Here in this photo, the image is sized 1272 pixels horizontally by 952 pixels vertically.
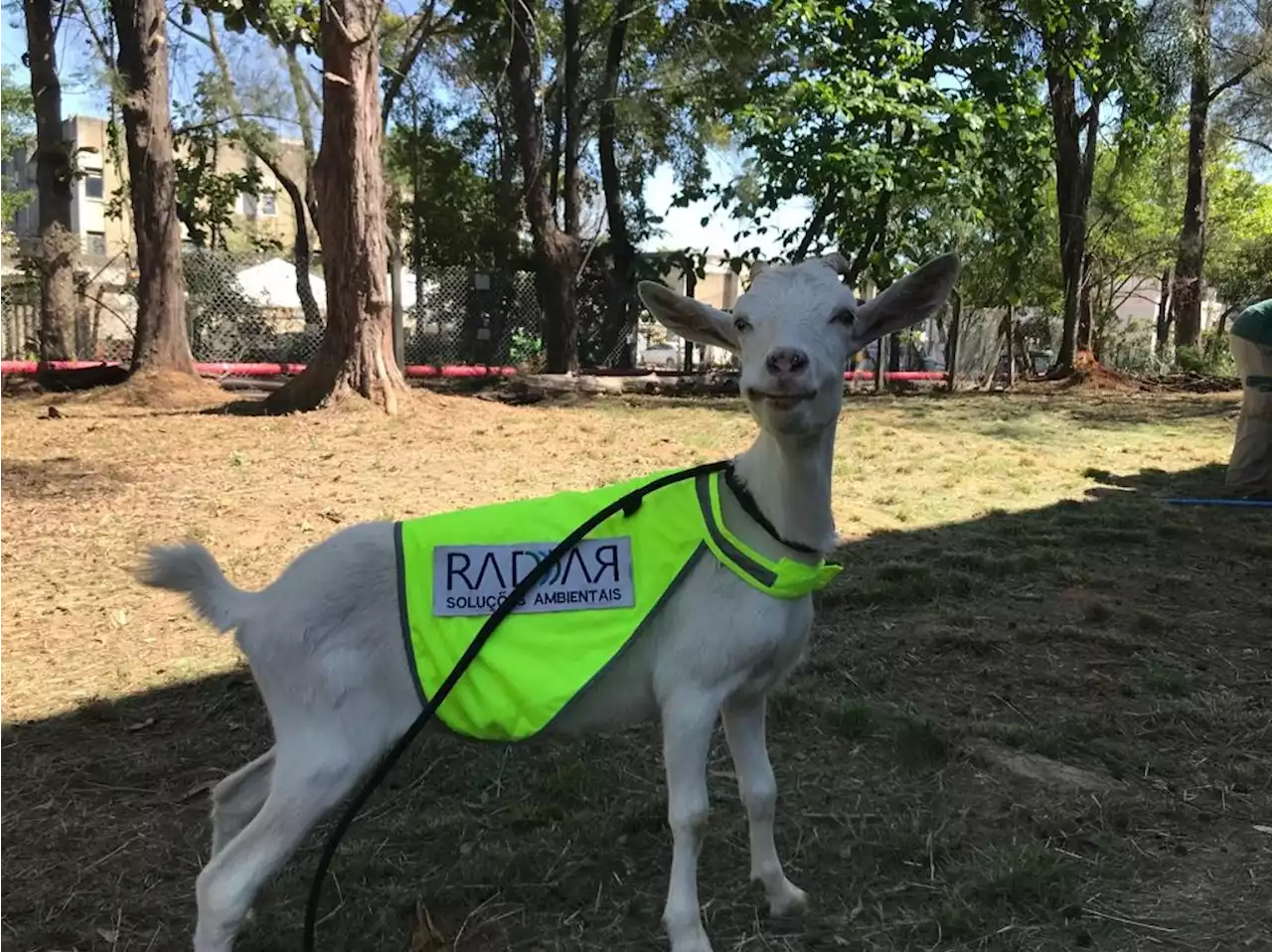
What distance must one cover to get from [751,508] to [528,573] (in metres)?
0.58

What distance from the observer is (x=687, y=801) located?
248cm

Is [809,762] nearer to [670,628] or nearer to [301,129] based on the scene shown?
[670,628]

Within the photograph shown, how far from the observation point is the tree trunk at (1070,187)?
19.1 meters

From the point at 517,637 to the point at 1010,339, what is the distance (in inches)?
732

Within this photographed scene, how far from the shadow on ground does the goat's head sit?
56.8 inches

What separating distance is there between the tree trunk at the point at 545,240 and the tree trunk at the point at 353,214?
25.5ft

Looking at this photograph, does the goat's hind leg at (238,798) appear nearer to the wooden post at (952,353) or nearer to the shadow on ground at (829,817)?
the shadow on ground at (829,817)

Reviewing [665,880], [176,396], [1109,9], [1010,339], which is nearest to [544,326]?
[176,396]

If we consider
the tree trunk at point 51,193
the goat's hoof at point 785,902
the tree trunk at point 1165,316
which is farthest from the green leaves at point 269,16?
the tree trunk at point 1165,316

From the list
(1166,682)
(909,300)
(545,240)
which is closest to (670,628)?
(909,300)

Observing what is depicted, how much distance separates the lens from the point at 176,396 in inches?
483

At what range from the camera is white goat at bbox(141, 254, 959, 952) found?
236cm

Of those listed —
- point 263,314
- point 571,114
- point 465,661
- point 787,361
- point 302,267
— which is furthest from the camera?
point 302,267

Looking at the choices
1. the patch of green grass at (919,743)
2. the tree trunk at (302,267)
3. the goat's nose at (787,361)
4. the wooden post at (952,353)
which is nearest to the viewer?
the goat's nose at (787,361)
